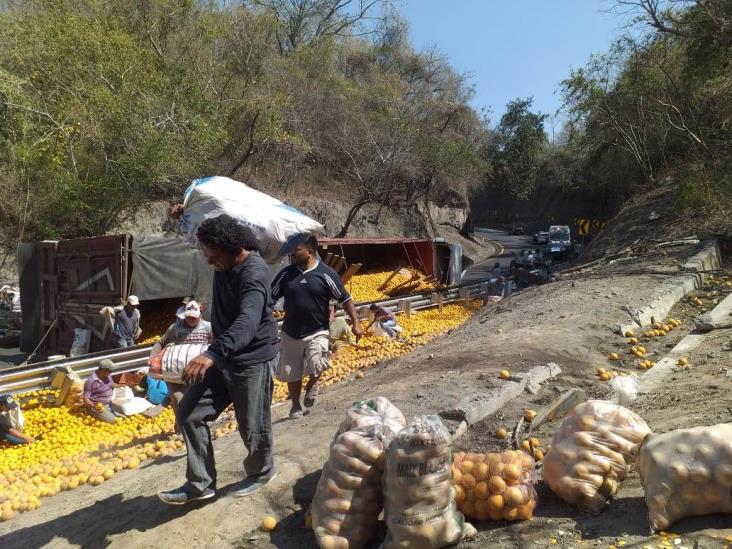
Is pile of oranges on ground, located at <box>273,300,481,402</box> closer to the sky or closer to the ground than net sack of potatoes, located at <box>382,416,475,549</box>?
closer to the ground

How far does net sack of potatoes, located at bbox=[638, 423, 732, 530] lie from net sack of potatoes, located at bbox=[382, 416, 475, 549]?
→ 94cm

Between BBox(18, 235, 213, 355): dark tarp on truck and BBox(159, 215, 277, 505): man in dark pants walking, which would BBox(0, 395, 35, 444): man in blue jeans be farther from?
BBox(159, 215, 277, 505): man in dark pants walking

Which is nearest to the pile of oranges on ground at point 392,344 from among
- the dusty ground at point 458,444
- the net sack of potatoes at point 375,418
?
the dusty ground at point 458,444

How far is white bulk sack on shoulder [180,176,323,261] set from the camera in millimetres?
4426

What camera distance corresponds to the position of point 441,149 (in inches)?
1283

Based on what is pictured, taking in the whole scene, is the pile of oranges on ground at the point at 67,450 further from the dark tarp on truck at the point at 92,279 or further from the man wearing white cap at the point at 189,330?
the dark tarp on truck at the point at 92,279

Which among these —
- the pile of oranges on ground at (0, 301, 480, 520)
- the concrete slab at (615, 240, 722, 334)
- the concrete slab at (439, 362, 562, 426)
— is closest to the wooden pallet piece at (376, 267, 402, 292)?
the pile of oranges on ground at (0, 301, 480, 520)

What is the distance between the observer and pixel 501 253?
43938mm

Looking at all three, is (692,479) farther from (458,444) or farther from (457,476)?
(458,444)

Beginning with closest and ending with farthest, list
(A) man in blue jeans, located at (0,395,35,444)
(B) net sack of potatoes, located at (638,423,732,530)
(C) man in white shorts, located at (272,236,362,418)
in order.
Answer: (B) net sack of potatoes, located at (638,423,732,530)
(C) man in white shorts, located at (272,236,362,418)
(A) man in blue jeans, located at (0,395,35,444)

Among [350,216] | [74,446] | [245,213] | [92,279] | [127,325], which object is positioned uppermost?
[350,216]

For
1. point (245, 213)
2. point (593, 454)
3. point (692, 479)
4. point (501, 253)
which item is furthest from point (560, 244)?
point (692, 479)

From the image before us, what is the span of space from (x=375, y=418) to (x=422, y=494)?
69cm

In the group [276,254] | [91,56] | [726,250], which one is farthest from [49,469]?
[91,56]
